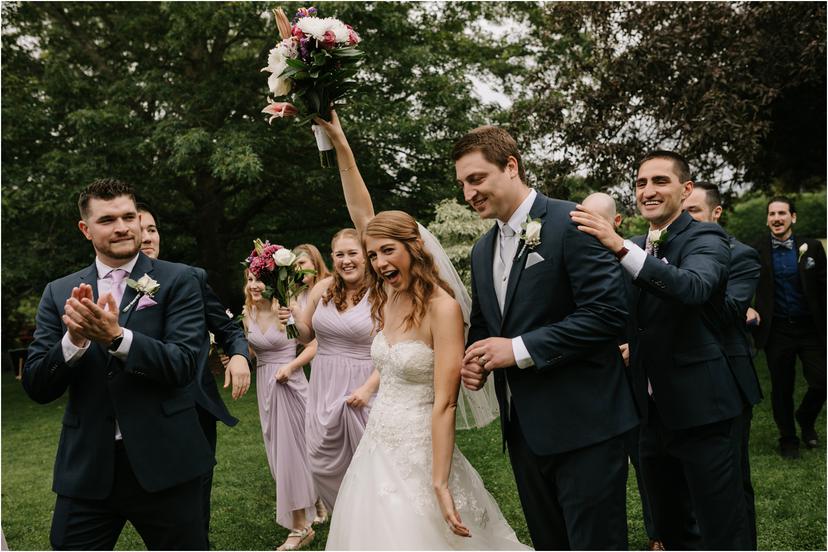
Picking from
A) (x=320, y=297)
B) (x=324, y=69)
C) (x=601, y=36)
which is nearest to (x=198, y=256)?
(x=601, y=36)

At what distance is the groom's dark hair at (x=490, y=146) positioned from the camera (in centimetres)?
324

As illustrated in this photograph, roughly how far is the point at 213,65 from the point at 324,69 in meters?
15.0

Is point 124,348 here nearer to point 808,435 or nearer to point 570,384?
point 570,384

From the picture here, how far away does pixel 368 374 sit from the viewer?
20.6 ft

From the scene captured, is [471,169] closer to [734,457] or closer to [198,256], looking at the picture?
[734,457]

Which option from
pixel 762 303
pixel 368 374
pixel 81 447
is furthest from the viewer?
pixel 762 303

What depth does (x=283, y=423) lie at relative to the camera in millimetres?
6961

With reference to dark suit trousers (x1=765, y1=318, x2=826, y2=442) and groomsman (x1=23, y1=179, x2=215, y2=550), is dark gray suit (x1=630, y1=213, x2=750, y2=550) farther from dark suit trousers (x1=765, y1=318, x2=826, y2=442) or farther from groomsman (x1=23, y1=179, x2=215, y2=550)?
dark suit trousers (x1=765, y1=318, x2=826, y2=442)

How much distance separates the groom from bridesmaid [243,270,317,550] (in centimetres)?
351

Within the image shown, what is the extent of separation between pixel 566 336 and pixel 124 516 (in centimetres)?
223

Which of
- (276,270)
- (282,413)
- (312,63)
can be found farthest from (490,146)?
(282,413)

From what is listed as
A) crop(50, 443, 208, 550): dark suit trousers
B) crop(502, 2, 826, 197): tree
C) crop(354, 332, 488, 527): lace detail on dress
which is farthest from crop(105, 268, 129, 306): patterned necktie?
crop(502, 2, 826, 197): tree

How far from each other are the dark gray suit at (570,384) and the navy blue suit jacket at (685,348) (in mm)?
914

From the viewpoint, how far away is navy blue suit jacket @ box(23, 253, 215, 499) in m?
3.45
